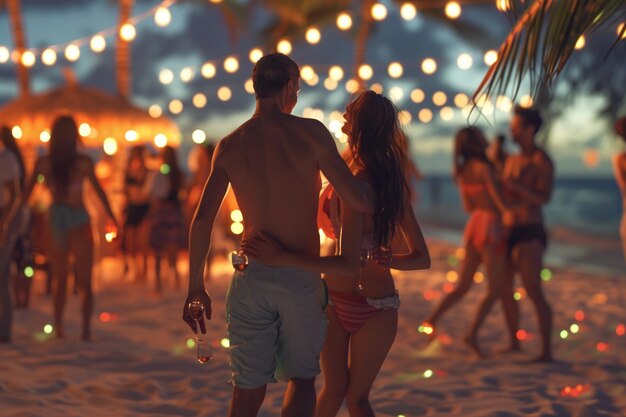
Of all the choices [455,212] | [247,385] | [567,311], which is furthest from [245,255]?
[455,212]

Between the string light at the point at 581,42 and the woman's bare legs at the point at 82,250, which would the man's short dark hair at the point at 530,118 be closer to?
the string light at the point at 581,42

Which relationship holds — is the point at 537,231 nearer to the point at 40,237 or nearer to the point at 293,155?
the point at 293,155

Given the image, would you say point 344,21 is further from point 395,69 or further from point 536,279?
point 536,279

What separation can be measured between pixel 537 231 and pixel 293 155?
3.40m

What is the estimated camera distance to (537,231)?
591cm

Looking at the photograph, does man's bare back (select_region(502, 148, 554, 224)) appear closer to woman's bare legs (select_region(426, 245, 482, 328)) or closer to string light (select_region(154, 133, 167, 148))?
woman's bare legs (select_region(426, 245, 482, 328))

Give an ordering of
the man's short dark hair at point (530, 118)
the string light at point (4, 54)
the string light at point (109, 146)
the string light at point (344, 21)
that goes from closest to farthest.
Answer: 1. the man's short dark hair at point (530, 118)
2. the string light at point (4, 54)
3. the string light at point (344, 21)
4. the string light at point (109, 146)

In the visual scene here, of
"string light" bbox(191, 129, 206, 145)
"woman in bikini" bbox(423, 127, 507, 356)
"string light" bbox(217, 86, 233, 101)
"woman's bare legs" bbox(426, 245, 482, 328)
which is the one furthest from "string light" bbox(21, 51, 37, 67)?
"woman's bare legs" bbox(426, 245, 482, 328)

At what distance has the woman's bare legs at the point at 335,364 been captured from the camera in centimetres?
321

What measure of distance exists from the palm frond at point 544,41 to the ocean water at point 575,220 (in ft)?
Answer: 18.8

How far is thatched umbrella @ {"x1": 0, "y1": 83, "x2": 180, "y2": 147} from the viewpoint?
1264 centimetres

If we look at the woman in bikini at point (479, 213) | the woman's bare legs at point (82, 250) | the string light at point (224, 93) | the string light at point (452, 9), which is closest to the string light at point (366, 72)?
the string light at point (224, 93)

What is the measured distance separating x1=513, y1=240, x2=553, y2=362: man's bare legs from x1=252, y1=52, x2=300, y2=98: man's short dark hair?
3357 millimetres

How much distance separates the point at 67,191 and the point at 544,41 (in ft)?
12.0
